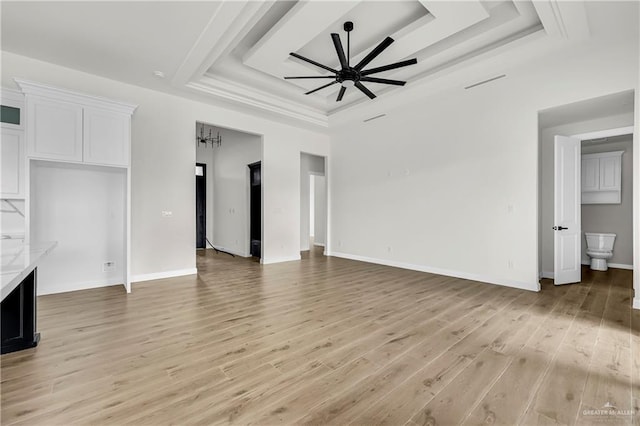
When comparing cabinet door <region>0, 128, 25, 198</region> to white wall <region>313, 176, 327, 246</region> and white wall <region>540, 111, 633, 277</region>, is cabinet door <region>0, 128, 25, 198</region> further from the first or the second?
white wall <region>540, 111, 633, 277</region>

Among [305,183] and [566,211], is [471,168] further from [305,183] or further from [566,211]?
[305,183]

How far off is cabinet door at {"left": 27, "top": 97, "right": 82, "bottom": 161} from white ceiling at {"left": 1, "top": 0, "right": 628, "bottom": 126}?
2.56 ft

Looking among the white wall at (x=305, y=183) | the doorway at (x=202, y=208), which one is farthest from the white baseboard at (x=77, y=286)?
the white wall at (x=305, y=183)

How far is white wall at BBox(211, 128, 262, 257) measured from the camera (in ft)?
24.4

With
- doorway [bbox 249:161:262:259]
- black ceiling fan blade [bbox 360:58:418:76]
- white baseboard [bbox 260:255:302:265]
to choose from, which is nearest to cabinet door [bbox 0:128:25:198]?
white baseboard [bbox 260:255:302:265]

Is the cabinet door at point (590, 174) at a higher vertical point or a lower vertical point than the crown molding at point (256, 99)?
lower

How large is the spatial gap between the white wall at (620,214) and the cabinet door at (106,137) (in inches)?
337

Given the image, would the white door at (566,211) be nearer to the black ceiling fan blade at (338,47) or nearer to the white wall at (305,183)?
the black ceiling fan blade at (338,47)

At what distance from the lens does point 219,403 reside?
5.77ft

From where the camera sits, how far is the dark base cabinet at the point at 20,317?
2.35m

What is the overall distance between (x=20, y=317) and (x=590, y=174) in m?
9.37

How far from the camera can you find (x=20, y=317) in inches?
94.0

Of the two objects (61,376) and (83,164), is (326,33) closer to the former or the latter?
(83,164)

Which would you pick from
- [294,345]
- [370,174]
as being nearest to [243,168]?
[370,174]
